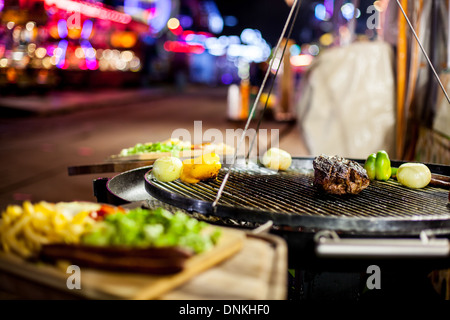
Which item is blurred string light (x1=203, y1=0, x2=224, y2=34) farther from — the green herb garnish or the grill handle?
the grill handle

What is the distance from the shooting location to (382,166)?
3.19 meters

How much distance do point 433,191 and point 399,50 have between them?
3672 mm

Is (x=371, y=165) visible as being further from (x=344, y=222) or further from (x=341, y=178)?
(x=344, y=222)

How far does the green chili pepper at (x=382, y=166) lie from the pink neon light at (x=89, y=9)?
56.8 ft

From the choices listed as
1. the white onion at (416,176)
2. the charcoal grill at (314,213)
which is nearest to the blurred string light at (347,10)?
the charcoal grill at (314,213)

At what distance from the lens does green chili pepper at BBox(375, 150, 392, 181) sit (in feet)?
10.5

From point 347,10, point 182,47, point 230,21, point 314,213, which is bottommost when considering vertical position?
point 314,213

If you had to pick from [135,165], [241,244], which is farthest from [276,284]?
[135,165]

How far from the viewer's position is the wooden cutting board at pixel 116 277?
1.31 m

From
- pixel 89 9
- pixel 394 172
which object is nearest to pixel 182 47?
pixel 89 9

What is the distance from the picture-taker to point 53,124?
45.8 ft

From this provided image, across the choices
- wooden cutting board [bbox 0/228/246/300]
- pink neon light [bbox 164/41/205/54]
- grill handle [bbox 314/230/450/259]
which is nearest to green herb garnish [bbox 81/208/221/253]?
wooden cutting board [bbox 0/228/246/300]

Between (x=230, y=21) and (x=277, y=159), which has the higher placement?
(x=230, y=21)

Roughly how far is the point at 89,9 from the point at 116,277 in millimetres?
21139
